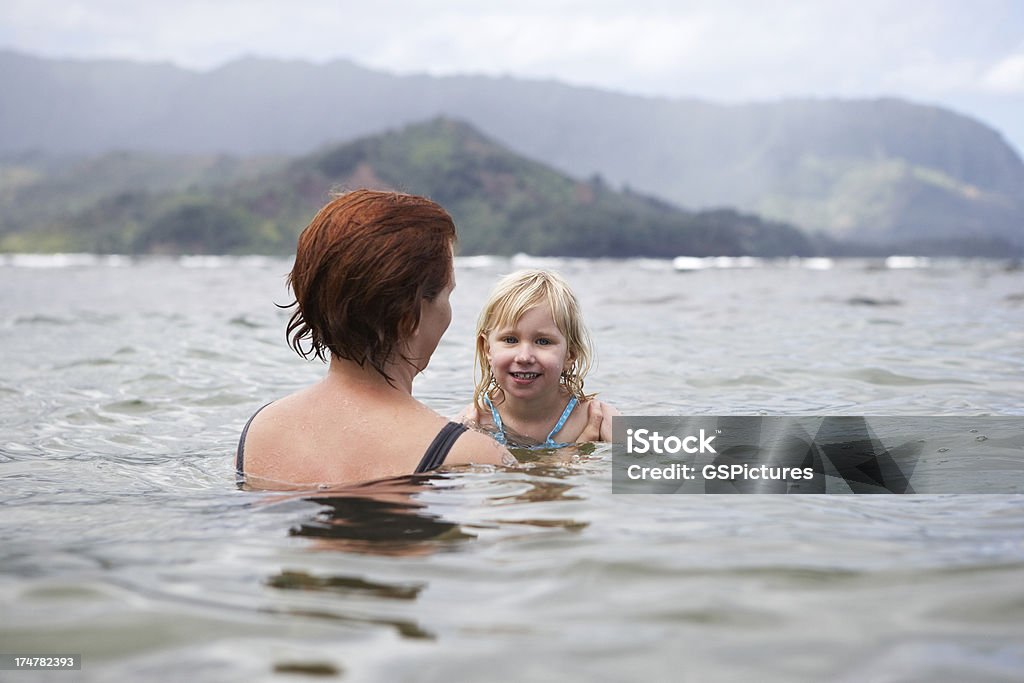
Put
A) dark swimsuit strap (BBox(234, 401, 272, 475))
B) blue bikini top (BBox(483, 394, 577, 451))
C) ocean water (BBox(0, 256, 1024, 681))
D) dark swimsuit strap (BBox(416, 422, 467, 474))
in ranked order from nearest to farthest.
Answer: ocean water (BBox(0, 256, 1024, 681))
dark swimsuit strap (BBox(416, 422, 467, 474))
dark swimsuit strap (BBox(234, 401, 272, 475))
blue bikini top (BBox(483, 394, 577, 451))

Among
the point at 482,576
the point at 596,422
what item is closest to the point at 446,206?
the point at 596,422

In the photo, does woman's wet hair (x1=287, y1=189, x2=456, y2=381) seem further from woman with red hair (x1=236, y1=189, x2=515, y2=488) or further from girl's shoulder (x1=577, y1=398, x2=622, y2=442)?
girl's shoulder (x1=577, y1=398, x2=622, y2=442)

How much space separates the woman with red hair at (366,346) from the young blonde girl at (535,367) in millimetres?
1933

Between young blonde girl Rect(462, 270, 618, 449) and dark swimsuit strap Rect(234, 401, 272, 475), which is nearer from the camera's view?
dark swimsuit strap Rect(234, 401, 272, 475)

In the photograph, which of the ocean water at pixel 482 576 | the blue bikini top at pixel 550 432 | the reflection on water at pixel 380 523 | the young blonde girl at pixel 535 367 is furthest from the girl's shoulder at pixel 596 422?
the reflection on water at pixel 380 523

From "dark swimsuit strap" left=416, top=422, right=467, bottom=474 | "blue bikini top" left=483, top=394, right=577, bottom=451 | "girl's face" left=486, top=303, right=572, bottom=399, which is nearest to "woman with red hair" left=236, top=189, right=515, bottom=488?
"dark swimsuit strap" left=416, top=422, right=467, bottom=474

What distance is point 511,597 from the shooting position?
2.82m

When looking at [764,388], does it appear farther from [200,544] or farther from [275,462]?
[200,544]

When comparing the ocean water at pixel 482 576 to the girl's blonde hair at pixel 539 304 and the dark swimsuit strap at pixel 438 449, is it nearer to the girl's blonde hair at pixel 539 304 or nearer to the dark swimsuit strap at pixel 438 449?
the dark swimsuit strap at pixel 438 449

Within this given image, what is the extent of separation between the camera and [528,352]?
588 centimetres

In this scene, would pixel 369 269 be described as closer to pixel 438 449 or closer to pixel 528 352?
pixel 438 449

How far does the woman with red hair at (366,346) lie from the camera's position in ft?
11.6

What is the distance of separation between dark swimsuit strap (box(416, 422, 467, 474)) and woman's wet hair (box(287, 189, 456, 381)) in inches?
13.8

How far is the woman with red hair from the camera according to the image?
3525mm
